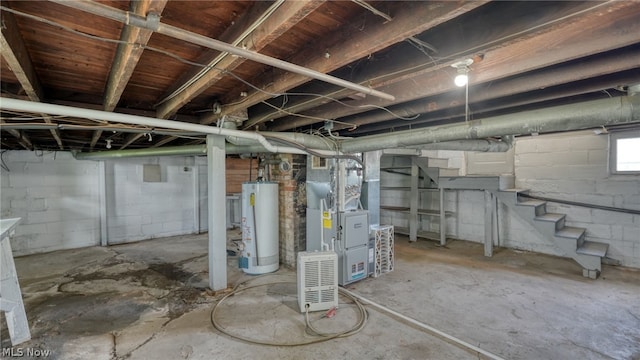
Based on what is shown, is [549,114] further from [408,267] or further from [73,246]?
[73,246]

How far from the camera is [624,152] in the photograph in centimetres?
394

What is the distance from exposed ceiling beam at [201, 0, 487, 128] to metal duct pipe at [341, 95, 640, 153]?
4.55ft

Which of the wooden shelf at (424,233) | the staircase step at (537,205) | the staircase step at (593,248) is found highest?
the staircase step at (537,205)

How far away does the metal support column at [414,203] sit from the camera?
542 cm

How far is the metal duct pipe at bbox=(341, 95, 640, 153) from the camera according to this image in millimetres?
1743

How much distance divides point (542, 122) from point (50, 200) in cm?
727

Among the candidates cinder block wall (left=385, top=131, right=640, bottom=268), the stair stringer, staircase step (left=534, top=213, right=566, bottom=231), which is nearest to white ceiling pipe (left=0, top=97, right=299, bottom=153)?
the stair stringer

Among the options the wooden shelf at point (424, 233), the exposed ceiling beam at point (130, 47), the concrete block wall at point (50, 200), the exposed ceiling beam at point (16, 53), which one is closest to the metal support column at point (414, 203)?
the wooden shelf at point (424, 233)

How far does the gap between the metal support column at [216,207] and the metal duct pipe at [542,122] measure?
1.89 m

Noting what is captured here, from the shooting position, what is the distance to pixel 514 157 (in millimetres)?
4887

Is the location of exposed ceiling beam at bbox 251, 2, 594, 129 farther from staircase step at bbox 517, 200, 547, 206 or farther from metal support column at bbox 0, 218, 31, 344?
staircase step at bbox 517, 200, 547, 206

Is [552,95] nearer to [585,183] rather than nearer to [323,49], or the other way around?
[323,49]

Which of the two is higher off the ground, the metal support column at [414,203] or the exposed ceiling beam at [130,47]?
the exposed ceiling beam at [130,47]

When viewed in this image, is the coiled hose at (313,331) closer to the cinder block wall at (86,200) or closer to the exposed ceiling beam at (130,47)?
the exposed ceiling beam at (130,47)
